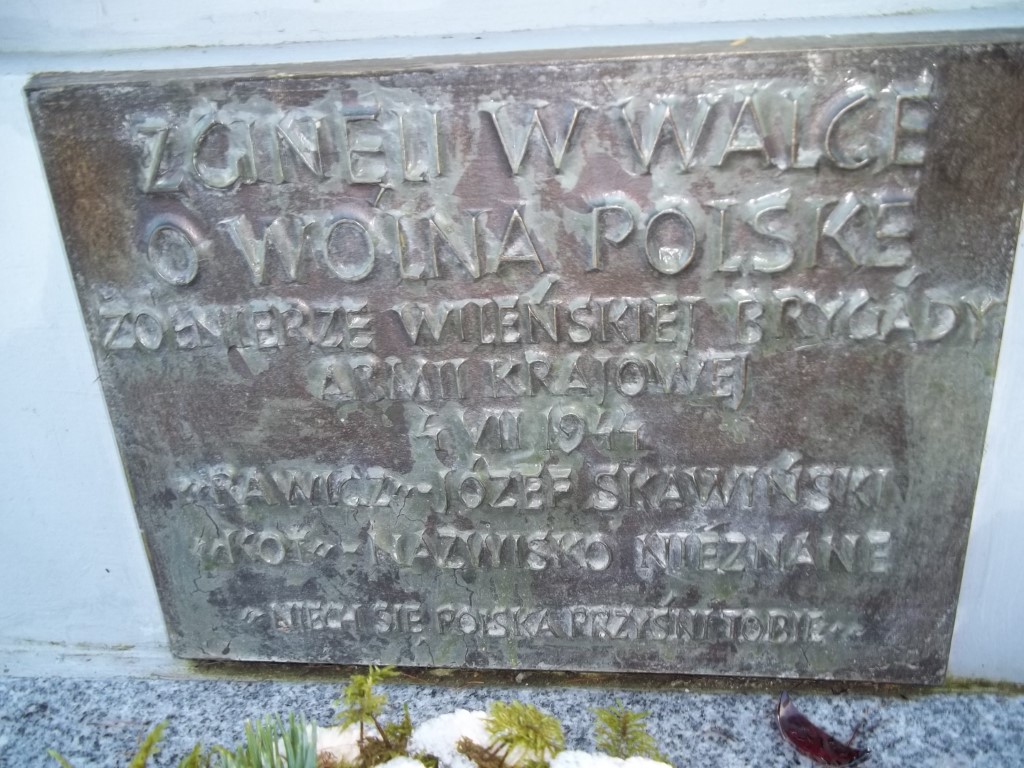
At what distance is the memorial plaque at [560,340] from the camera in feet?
4.02

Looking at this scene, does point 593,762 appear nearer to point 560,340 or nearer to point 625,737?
point 625,737

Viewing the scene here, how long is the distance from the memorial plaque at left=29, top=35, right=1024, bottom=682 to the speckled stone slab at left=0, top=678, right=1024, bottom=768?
0.07m

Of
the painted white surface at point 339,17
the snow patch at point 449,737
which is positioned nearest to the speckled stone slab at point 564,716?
the snow patch at point 449,737

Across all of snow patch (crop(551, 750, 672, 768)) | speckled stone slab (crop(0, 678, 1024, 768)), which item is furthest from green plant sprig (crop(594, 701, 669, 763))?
speckled stone slab (crop(0, 678, 1024, 768))

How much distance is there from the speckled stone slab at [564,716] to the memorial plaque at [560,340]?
74 mm

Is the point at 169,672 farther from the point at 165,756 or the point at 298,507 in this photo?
the point at 298,507

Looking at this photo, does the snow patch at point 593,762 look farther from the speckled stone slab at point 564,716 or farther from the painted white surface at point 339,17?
the painted white surface at point 339,17

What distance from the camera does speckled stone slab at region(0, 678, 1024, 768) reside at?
1497mm

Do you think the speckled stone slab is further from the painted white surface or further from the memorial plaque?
the painted white surface

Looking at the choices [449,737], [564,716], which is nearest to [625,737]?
[449,737]

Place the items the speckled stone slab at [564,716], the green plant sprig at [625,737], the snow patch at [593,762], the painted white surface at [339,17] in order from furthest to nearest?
the speckled stone slab at [564,716] → the painted white surface at [339,17] → the green plant sprig at [625,737] → the snow patch at [593,762]

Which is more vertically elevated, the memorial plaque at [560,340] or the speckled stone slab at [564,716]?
the memorial plaque at [560,340]

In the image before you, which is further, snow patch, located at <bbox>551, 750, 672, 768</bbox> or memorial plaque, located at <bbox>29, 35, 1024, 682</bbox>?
memorial plaque, located at <bbox>29, 35, 1024, 682</bbox>

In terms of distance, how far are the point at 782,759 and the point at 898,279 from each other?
89 centimetres
